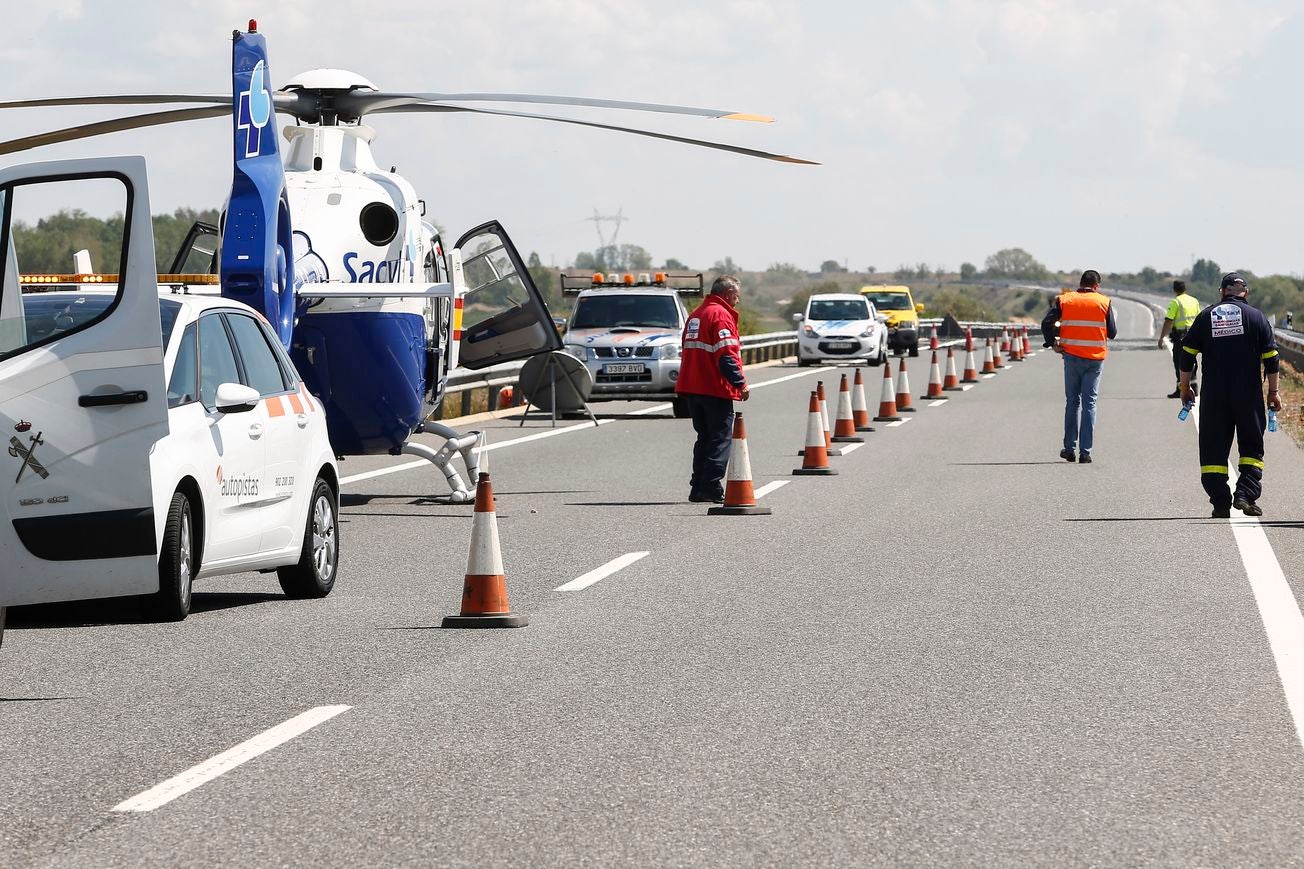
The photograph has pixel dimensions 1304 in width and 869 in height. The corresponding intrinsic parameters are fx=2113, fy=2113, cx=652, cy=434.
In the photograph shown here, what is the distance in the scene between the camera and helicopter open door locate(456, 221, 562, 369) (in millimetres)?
18219

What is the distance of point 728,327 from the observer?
1683cm

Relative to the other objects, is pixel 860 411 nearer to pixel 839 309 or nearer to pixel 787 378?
pixel 787 378

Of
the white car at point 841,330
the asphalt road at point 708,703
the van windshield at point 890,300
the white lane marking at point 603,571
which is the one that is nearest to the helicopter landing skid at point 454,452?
the asphalt road at point 708,703

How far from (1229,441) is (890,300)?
44.7 metres

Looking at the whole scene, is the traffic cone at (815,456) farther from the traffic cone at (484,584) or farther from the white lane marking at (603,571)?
the traffic cone at (484,584)

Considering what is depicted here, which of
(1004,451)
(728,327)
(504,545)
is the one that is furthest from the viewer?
(1004,451)

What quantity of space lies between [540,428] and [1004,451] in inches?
263

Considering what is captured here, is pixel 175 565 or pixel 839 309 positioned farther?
pixel 839 309

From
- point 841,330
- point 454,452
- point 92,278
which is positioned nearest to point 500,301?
point 454,452

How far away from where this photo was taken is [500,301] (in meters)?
18.4

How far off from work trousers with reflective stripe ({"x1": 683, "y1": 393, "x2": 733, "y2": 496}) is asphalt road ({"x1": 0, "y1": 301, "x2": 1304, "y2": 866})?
1215 millimetres

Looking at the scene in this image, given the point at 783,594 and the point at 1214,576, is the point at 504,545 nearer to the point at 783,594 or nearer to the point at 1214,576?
the point at 783,594

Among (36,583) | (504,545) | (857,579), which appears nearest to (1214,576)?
(857,579)

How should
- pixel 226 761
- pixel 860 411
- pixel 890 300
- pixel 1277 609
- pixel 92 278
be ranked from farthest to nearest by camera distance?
pixel 890 300 < pixel 860 411 < pixel 92 278 < pixel 1277 609 < pixel 226 761
